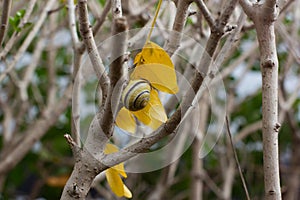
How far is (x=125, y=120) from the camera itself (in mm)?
601

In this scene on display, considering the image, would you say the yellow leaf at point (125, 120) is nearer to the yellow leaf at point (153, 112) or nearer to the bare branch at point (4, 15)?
the yellow leaf at point (153, 112)

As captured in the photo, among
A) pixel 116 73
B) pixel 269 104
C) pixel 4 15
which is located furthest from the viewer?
pixel 4 15

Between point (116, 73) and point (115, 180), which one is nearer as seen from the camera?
point (116, 73)

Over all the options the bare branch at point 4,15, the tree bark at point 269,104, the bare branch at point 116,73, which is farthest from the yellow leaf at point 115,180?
the bare branch at point 4,15

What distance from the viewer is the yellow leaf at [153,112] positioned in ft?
1.85

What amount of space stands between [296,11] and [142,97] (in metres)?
1.18

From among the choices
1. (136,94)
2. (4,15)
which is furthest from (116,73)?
(4,15)

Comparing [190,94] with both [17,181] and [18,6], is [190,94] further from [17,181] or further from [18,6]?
[17,181]

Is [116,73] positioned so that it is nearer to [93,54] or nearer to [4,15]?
[93,54]

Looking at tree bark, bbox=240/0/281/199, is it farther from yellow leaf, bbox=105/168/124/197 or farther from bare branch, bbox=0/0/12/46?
bare branch, bbox=0/0/12/46

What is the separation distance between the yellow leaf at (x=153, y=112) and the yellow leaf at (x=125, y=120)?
0.06ft

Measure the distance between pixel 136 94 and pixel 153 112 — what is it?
0.08m

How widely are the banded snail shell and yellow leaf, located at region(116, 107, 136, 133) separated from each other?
7cm

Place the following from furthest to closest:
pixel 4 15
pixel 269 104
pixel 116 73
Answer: pixel 4 15
pixel 269 104
pixel 116 73
